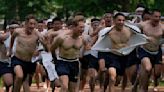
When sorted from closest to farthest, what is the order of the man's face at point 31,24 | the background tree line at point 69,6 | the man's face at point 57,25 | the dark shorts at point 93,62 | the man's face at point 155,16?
the man's face at point 31,24 → the man's face at point 155,16 → the man's face at point 57,25 → the dark shorts at point 93,62 → the background tree line at point 69,6

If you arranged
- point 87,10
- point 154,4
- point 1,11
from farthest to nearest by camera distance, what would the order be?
point 1,11, point 87,10, point 154,4

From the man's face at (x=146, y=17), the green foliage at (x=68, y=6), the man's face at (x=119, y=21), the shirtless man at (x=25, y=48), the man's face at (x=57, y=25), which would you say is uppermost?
the man's face at (x=119, y=21)

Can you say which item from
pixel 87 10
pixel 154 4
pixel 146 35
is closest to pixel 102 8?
pixel 87 10

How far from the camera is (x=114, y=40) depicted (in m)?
13.0

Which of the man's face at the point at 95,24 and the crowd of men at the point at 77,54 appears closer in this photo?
the crowd of men at the point at 77,54

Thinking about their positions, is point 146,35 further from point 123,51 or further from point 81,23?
point 81,23

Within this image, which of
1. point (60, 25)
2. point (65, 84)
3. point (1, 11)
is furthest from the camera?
point (1, 11)

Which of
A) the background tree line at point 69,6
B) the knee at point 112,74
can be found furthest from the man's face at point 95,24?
the background tree line at point 69,6

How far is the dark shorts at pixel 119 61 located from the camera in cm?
1303

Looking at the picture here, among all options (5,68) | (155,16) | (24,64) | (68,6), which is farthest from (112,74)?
(68,6)

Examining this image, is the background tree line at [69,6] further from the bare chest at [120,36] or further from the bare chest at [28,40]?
the bare chest at [28,40]

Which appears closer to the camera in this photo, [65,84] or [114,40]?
[65,84]

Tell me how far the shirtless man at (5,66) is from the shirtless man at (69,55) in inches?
72.4

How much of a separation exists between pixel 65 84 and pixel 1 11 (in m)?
32.5
